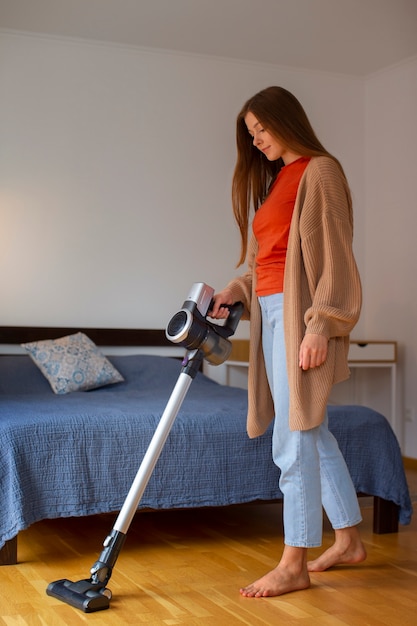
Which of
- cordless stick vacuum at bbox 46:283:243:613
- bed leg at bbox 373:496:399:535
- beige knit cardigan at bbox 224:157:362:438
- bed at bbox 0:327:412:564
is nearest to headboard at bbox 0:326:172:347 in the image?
bed at bbox 0:327:412:564

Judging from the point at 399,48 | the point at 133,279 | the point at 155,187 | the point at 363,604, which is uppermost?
the point at 399,48

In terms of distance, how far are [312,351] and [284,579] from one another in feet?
1.91

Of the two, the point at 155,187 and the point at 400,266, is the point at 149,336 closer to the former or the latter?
the point at 155,187

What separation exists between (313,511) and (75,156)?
2804 mm

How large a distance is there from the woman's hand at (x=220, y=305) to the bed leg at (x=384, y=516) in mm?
1059

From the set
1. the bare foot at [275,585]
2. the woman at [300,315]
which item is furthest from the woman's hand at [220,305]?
the bare foot at [275,585]

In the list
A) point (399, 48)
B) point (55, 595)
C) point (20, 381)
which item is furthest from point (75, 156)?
point (55, 595)

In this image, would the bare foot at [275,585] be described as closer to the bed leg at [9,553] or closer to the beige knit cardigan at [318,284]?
the beige knit cardigan at [318,284]

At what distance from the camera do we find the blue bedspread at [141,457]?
93.9 inches

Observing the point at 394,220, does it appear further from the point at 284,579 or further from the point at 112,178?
the point at 284,579

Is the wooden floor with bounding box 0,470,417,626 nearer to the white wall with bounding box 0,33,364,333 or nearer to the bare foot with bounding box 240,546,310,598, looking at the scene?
the bare foot with bounding box 240,546,310,598

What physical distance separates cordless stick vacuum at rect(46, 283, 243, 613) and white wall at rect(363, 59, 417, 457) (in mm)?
2738

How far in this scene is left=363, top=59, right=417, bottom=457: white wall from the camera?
4.64 m

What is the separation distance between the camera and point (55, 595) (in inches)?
80.3
